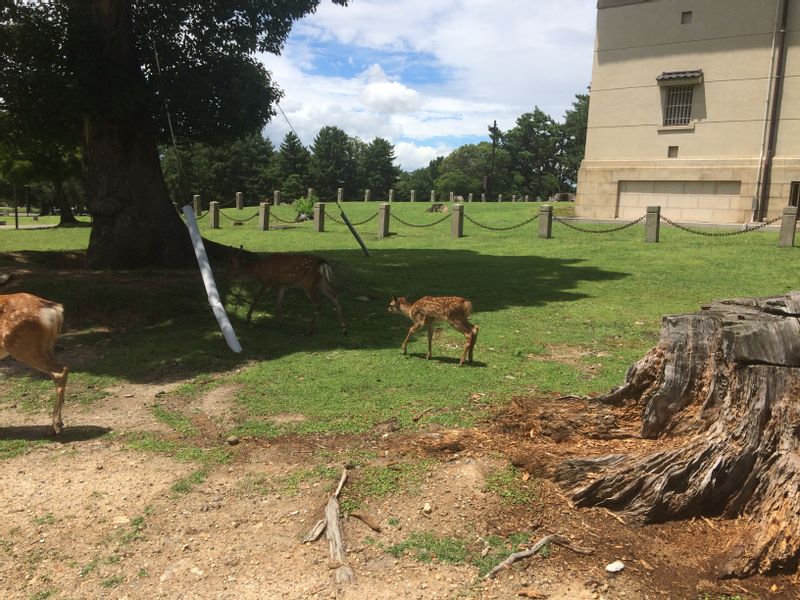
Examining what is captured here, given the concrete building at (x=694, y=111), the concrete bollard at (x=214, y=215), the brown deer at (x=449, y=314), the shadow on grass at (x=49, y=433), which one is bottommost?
the shadow on grass at (x=49, y=433)

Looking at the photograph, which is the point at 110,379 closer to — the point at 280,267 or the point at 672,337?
the point at 280,267

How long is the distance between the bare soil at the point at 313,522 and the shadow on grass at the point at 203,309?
8.98ft

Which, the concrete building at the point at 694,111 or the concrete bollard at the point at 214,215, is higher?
the concrete building at the point at 694,111

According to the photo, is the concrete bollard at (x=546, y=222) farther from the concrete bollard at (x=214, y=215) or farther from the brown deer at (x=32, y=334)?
the brown deer at (x=32, y=334)

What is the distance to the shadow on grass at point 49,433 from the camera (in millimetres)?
5676

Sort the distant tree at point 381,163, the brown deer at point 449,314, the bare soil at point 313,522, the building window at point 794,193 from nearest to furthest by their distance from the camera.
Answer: the bare soil at point 313,522, the brown deer at point 449,314, the building window at point 794,193, the distant tree at point 381,163

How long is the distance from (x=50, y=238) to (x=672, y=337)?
26302mm

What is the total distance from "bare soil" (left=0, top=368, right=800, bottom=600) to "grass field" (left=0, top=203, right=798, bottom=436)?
0.70 meters

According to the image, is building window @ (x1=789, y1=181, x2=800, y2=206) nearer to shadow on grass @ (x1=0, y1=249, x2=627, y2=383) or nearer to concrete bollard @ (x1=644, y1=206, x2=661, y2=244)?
concrete bollard @ (x1=644, y1=206, x2=661, y2=244)

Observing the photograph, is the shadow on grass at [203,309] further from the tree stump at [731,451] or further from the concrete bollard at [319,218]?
the concrete bollard at [319,218]

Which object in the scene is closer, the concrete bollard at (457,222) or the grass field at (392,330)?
the grass field at (392,330)

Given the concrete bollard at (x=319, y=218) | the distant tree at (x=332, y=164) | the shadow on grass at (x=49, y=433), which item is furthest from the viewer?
the distant tree at (x=332, y=164)

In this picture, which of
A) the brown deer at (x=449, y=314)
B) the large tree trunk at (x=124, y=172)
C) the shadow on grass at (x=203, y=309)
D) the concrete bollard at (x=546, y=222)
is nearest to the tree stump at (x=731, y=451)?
the brown deer at (x=449, y=314)

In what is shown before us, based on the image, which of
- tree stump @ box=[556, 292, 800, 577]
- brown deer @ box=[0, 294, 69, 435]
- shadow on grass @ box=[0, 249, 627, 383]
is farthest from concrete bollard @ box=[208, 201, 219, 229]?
tree stump @ box=[556, 292, 800, 577]
